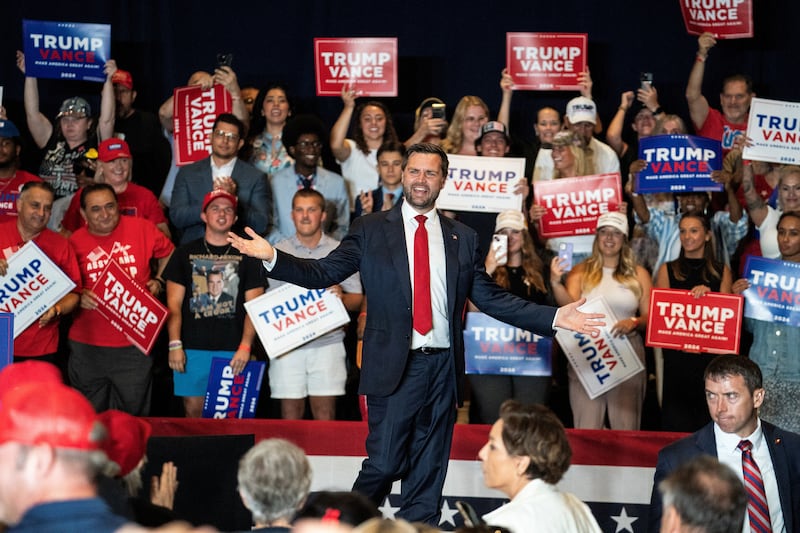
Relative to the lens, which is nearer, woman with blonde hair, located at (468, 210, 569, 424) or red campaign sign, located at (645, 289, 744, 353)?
red campaign sign, located at (645, 289, 744, 353)

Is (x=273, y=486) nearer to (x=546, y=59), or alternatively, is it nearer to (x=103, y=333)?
(x=103, y=333)

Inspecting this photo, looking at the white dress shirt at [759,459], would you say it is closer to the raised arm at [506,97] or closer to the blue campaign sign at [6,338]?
the blue campaign sign at [6,338]

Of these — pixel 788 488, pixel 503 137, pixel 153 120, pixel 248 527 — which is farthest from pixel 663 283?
pixel 153 120

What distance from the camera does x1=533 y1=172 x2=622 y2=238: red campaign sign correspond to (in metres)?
7.33

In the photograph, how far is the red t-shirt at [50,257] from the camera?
6602mm

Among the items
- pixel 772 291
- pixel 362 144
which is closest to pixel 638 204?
pixel 772 291

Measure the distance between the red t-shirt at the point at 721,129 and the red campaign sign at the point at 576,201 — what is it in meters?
1.09

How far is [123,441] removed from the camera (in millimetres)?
4000

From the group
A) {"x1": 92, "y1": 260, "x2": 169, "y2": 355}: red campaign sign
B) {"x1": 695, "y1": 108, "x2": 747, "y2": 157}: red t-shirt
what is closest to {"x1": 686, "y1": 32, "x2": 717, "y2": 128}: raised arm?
{"x1": 695, "y1": 108, "x2": 747, "y2": 157}: red t-shirt

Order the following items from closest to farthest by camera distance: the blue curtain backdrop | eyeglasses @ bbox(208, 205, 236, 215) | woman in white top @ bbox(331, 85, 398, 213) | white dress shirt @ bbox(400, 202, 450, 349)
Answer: white dress shirt @ bbox(400, 202, 450, 349) < eyeglasses @ bbox(208, 205, 236, 215) < woman in white top @ bbox(331, 85, 398, 213) < the blue curtain backdrop

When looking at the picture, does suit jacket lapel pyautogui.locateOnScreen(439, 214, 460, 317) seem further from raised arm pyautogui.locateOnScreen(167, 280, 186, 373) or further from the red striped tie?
raised arm pyautogui.locateOnScreen(167, 280, 186, 373)

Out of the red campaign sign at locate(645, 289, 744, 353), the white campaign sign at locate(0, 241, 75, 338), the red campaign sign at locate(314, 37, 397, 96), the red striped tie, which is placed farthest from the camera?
the red campaign sign at locate(314, 37, 397, 96)

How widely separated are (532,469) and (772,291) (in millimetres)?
3428

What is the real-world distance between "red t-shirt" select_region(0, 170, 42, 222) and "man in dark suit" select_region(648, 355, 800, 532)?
443 centimetres
